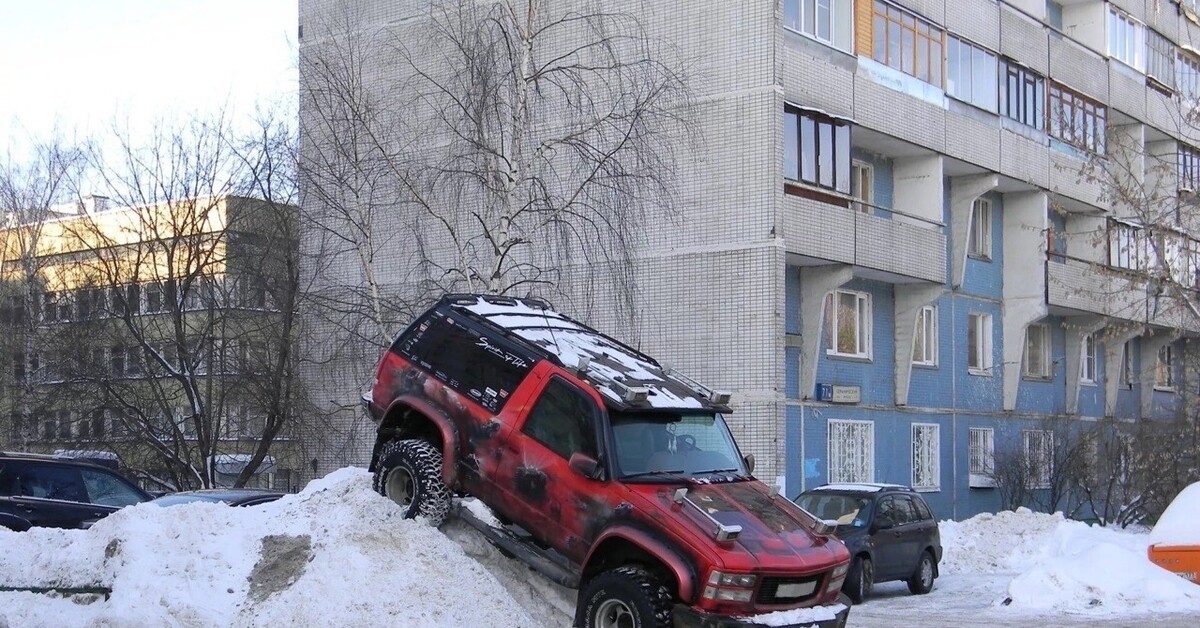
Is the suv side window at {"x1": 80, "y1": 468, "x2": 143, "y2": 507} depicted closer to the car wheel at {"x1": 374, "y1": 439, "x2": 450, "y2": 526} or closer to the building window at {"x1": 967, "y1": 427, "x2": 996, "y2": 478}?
the car wheel at {"x1": 374, "y1": 439, "x2": 450, "y2": 526}

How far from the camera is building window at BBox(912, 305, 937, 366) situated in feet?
101

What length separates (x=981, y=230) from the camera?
111ft

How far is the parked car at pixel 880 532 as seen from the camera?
18391 millimetres

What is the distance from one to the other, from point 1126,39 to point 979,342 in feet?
37.2

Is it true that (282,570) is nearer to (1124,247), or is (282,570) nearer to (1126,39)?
(1124,247)

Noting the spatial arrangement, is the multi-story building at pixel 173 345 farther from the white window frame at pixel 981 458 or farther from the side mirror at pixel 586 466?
the side mirror at pixel 586 466

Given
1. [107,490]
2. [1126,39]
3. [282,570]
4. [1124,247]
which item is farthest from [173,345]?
[1126,39]

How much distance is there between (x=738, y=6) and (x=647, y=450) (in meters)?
15.6

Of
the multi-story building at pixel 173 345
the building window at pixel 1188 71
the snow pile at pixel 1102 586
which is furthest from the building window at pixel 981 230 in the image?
the multi-story building at pixel 173 345

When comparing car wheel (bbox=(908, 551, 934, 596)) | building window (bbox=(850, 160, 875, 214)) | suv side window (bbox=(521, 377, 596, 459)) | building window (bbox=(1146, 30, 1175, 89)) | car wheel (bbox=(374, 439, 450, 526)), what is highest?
building window (bbox=(1146, 30, 1175, 89))

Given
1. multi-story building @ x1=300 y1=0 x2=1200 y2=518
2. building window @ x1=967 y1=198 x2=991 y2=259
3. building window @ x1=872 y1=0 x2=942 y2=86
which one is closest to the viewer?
multi-story building @ x1=300 y1=0 x2=1200 y2=518

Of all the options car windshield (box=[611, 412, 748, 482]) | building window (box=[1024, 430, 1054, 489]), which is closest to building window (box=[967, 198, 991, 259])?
building window (box=[1024, 430, 1054, 489])

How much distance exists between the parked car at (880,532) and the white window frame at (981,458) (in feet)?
39.6

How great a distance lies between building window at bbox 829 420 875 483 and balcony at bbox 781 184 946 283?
10.4 feet
